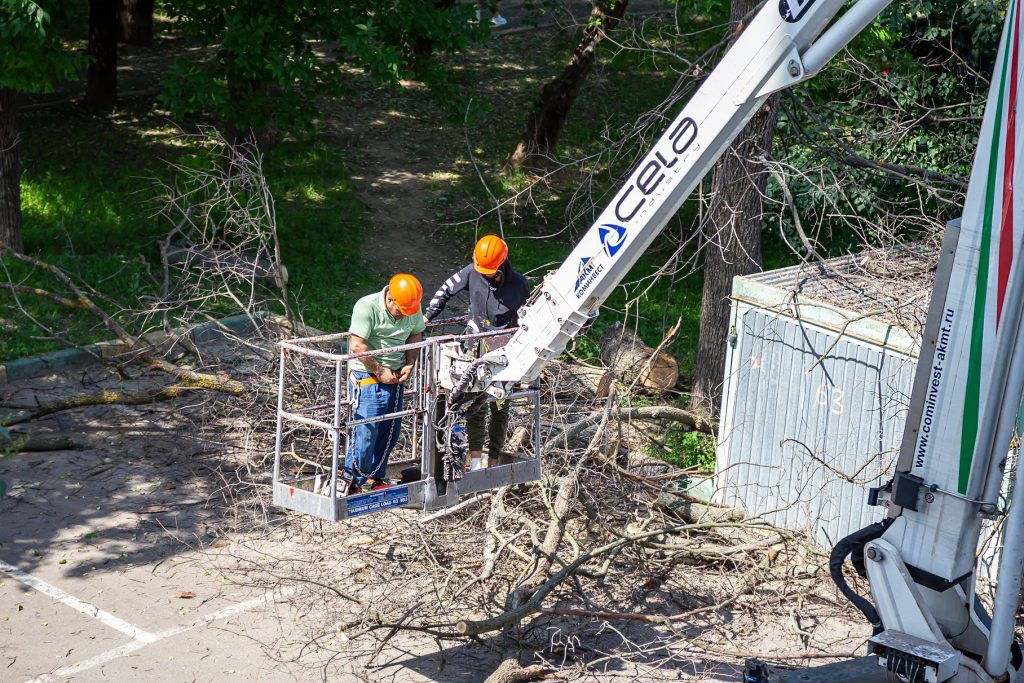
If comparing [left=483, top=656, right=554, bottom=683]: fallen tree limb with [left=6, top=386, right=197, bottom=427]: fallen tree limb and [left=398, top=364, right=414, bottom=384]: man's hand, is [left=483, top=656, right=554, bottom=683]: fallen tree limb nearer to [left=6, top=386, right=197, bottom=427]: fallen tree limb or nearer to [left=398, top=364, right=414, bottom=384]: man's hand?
[left=398, top=364, right=414, bottom=384]: man's hand

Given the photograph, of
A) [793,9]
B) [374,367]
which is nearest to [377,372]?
[374,367]

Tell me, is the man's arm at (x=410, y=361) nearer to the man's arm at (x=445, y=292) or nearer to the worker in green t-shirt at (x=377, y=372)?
the worker in green t-shirt at (x=377, y=372)

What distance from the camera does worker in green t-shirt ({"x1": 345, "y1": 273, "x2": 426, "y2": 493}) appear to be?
730 centimetres

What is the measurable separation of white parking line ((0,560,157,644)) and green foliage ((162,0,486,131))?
715 centimetres

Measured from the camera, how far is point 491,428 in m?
7.89

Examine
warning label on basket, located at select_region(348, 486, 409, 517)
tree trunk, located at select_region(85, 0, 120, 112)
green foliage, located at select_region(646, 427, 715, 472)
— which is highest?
tree trunk, located at select_region(85, 0, 120, 112)

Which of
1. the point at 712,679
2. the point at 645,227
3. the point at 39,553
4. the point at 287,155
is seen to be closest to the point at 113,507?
the point at 39,553

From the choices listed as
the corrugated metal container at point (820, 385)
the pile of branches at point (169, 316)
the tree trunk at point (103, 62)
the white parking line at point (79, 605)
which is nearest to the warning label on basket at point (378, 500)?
the white parking line at point (79, 605)

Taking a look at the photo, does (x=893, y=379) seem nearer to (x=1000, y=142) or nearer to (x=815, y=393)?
(x=815, y=393)

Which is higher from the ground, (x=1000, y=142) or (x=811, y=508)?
(x=1000, y=142)

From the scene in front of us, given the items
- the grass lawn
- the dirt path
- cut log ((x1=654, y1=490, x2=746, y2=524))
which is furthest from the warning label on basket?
the dirt path

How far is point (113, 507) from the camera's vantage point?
32.9ft

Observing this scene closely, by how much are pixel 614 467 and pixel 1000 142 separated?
475 cm

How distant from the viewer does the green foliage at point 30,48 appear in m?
12.0
